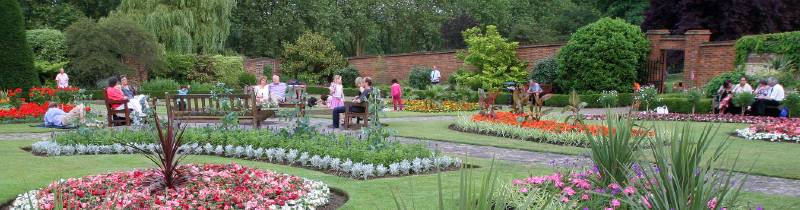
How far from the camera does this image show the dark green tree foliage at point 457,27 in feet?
154

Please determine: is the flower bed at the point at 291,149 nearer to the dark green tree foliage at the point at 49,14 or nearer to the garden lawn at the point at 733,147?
the garden lawn at the point at 733,147

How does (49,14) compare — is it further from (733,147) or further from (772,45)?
(733,147)

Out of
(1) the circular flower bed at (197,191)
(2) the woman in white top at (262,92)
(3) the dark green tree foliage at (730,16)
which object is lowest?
(1) the circular flower bed at (197,191)

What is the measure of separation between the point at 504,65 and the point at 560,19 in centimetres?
2032

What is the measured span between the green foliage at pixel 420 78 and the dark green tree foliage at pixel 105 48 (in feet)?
35.3

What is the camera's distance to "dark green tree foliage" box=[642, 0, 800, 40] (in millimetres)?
29609

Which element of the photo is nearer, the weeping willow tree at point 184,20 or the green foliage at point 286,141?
the green foliage at point 286,141

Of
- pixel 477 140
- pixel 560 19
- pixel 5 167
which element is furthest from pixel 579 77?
pixel 560 19

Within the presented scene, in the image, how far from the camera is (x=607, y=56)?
24.6 meters

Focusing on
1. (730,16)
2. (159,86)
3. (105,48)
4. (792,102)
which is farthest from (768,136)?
(105,48)

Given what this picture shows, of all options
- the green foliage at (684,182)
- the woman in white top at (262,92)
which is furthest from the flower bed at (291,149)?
the woman in white top at (262,92)

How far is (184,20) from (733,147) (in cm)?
2851

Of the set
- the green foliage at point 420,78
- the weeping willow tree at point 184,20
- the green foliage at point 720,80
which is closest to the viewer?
the green foliage at point 720,80

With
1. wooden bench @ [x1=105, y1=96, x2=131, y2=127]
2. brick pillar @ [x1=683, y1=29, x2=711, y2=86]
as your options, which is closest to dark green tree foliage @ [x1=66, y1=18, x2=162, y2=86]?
wooden bench @ [x1=105, y1=96, x2=131, y2=127]
